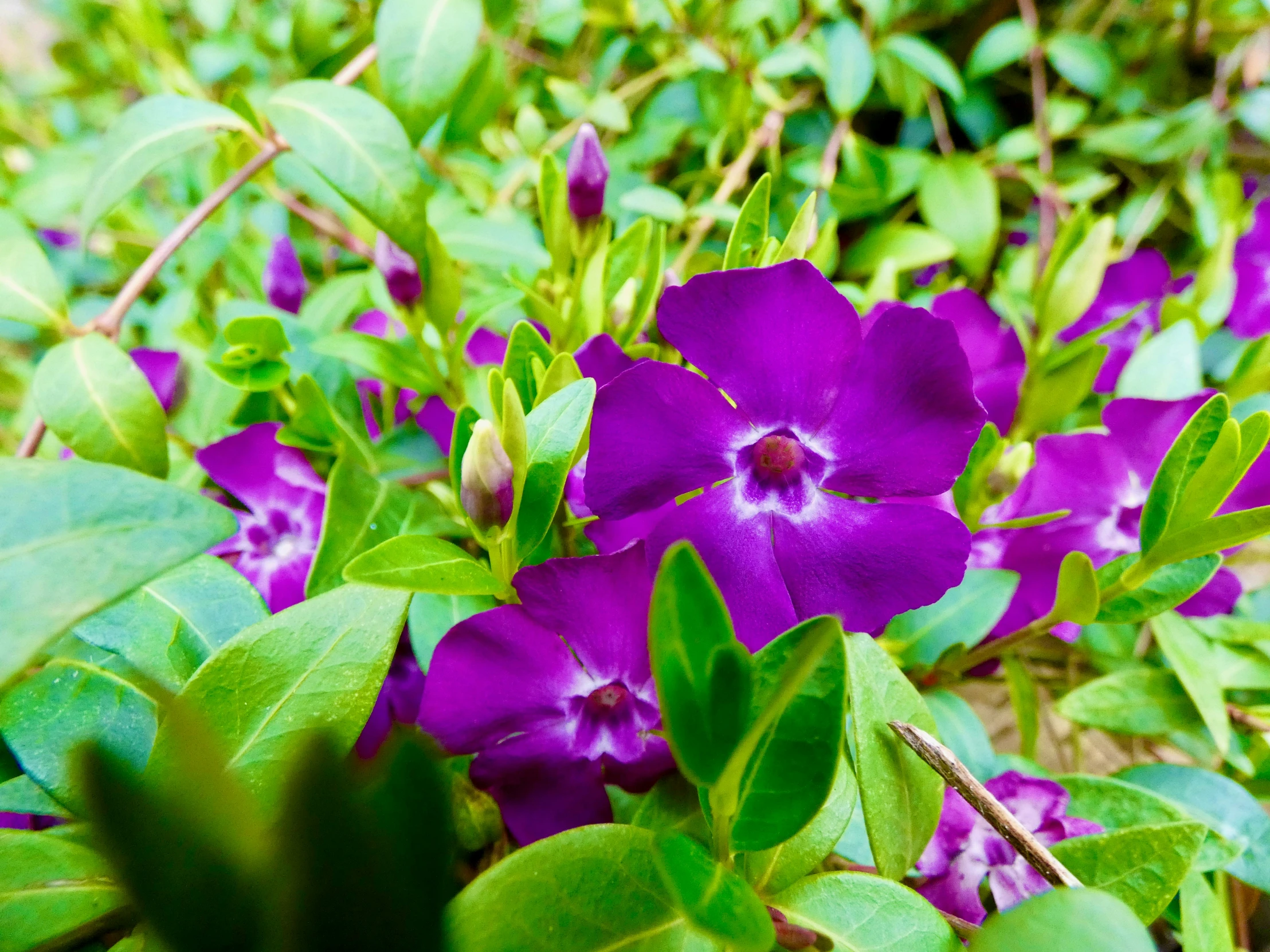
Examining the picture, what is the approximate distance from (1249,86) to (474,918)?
1385mm

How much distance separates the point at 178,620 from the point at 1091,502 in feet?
2.02

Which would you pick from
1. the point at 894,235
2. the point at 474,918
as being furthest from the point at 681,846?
the point at 894,235

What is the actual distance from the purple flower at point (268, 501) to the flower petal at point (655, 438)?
29 centimetres

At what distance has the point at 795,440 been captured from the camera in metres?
0.45

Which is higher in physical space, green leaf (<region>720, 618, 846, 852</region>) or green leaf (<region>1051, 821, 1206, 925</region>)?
green leaf (<region>720, 618, 846, 852</region>)

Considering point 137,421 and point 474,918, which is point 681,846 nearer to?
point 474,918

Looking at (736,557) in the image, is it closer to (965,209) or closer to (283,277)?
(283,277)

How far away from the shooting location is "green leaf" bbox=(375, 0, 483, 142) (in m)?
0.57

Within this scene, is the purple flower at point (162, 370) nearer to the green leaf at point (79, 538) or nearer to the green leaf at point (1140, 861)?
the green leaf at point (79, 538)

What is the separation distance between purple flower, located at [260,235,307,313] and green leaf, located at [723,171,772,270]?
47 centimetres

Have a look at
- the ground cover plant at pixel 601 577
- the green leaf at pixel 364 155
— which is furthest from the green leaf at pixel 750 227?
the green leaf at pixel 364 155

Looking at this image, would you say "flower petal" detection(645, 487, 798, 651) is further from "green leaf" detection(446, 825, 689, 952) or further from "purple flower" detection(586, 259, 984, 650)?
"green leaf" detection(446, 825, 689, 952)

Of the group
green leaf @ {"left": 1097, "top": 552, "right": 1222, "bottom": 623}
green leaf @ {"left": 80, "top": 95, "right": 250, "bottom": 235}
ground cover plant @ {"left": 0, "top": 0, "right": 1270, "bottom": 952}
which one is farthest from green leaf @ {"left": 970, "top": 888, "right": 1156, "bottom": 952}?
green leaf @ {"left": 80, "top": 95, "right": 250, "bottom": 235}

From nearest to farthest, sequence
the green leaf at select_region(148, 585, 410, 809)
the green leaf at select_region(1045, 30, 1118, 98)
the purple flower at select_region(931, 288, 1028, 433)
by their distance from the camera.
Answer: the green leaf at select_region(148, 585, 410, 809)
the purple flower at select_region(931, 288, 1028, 433)
the green leaf at select_region(1045, 30, 1118, 98)
